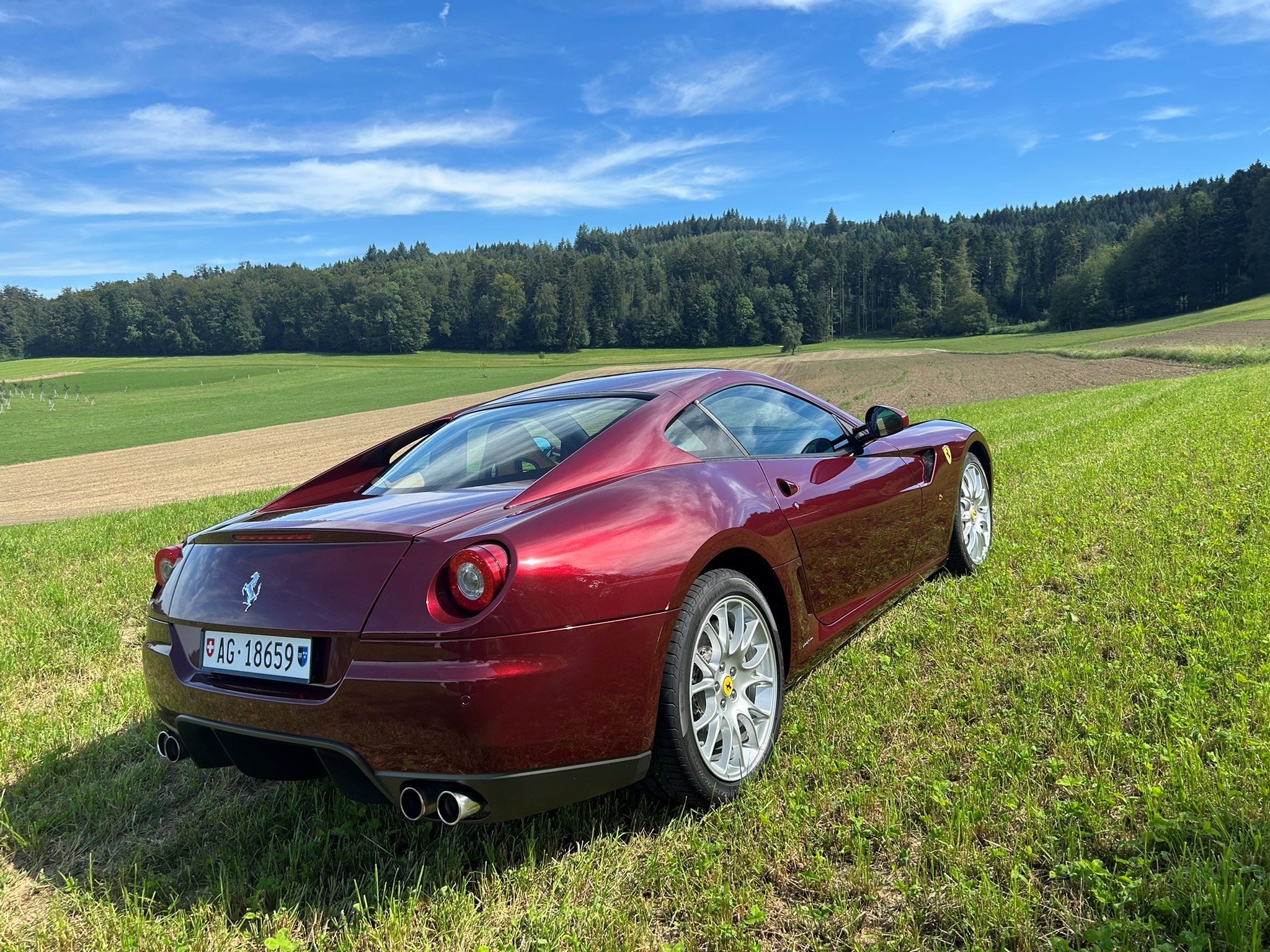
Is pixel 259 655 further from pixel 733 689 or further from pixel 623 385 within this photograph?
pixel 623 385

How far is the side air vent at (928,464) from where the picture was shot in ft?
14.0

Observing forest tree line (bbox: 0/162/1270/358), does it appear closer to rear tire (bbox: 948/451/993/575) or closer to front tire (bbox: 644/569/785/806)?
rear tire (bbox: 948/451/993/575)

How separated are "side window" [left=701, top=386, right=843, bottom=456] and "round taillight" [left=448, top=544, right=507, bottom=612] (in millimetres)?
1444

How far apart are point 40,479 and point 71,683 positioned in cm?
2492

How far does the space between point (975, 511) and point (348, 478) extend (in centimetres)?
368

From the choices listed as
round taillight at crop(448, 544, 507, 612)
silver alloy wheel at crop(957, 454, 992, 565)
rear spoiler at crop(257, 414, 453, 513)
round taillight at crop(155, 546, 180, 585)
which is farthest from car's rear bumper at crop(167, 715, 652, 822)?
silver alloy wheel at crop(957, 454, 992, 565)

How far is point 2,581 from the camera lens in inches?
253

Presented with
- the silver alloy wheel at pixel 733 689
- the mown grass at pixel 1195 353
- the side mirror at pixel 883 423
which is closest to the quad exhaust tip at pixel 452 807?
the silver alloy wheel at pixel 733 689

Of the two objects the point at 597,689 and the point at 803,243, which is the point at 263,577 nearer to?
the point at 597,689

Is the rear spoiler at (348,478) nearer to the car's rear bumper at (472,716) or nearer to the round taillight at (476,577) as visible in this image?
the car's rear bumper at (472,716)

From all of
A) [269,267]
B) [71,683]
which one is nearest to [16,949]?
[71,683]

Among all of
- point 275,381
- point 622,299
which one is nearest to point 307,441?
point 275,381

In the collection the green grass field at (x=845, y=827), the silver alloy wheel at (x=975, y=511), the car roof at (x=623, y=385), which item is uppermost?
the car roof at (x=623, y=385)

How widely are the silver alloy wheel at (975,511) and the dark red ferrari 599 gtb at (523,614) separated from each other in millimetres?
1798
